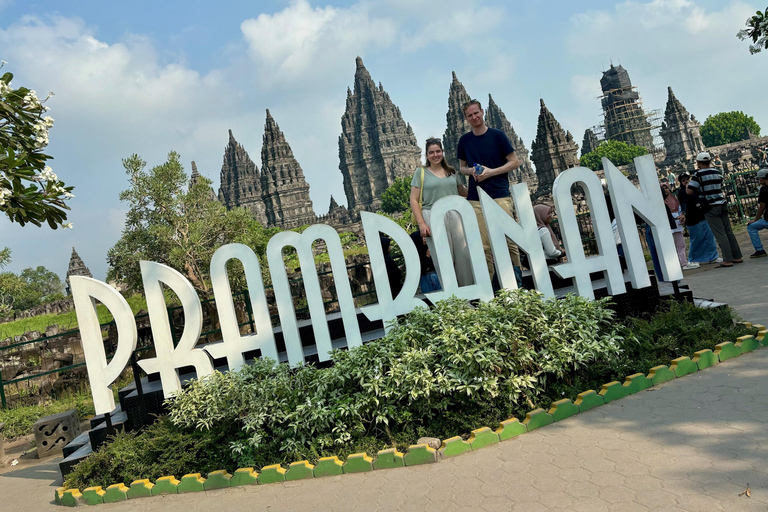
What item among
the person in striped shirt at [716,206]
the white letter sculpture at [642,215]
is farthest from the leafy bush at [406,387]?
the person in striped shirt at [716,206]

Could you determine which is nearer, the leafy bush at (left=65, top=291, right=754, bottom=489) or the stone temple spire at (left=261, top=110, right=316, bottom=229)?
the leafy bush at (left=65, top=291, right=754, bottom=489)

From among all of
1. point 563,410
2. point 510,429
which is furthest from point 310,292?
point 563,410

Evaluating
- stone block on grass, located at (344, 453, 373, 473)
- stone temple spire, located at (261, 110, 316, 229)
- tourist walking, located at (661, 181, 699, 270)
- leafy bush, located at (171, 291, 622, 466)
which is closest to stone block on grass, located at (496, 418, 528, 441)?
leafy bush, located at (171, 291, 622, 466)

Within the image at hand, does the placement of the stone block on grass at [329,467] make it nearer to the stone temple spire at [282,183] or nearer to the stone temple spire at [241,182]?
the stone temple spire at [282,183]

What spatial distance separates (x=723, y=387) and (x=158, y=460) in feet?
13.8

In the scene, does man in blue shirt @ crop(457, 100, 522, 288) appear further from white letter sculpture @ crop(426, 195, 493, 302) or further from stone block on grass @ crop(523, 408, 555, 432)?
stone block on grass @ crop(523, 408, 555, 432)

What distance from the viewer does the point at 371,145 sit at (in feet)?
316

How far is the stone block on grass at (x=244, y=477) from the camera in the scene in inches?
160

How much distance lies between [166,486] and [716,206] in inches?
345

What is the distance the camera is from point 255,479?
405 centimetres

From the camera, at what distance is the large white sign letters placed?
5047mm

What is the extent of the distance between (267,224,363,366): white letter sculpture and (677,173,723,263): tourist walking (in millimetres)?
6756

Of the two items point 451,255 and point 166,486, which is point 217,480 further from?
point 451,255

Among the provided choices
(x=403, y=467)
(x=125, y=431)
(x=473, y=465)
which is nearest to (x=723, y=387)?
(x=473, y=465)
